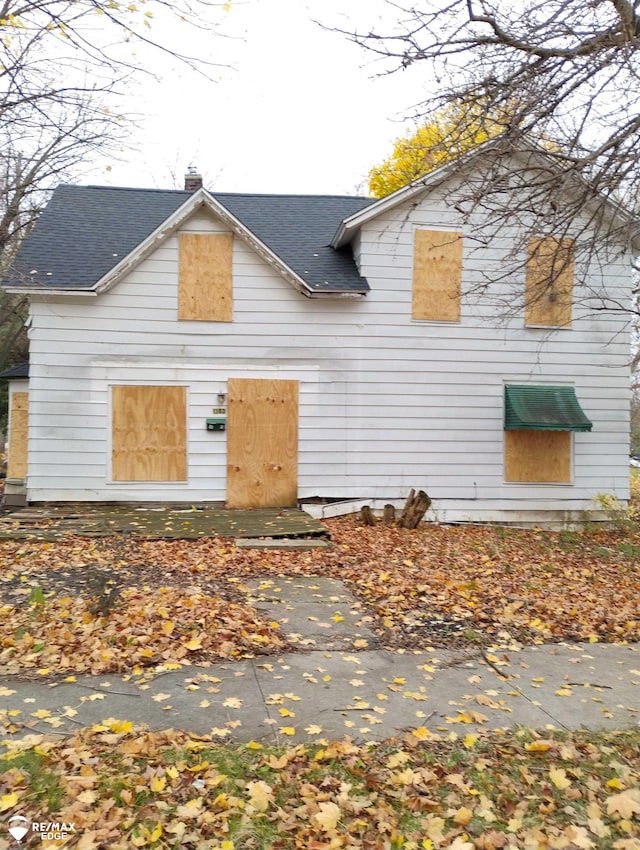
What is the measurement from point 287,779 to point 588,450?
11.3 meters

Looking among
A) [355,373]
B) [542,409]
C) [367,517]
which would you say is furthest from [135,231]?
[542,409]

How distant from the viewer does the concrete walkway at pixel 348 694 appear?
12.9ft

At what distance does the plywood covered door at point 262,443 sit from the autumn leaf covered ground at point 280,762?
4833 millimetres

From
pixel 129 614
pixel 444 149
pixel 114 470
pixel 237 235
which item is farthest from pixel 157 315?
pixel 129 614

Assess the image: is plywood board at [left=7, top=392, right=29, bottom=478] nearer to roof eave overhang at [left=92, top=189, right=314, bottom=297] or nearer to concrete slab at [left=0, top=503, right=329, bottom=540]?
concrete slab at [left=0, top=503, right=329, bottom=540]

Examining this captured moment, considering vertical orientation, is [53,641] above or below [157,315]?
below

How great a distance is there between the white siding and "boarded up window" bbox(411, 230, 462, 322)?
161 mm

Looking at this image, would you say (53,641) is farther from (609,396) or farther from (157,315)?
(609,396)

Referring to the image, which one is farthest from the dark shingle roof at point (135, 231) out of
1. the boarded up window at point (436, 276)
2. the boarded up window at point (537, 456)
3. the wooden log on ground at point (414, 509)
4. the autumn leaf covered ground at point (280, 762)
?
the autumn leaf covered ground at point (280, 762)

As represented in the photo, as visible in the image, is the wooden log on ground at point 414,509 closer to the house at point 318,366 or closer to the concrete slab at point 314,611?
the house at point 318,366

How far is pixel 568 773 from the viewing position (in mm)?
3568

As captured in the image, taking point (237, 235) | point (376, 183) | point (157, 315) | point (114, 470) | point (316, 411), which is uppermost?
point (376, 183)

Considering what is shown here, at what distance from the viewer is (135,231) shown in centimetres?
1299

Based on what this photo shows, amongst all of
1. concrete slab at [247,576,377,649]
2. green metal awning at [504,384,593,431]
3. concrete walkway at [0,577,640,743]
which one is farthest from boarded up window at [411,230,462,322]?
concrete walkway at [0,577,640,743]
